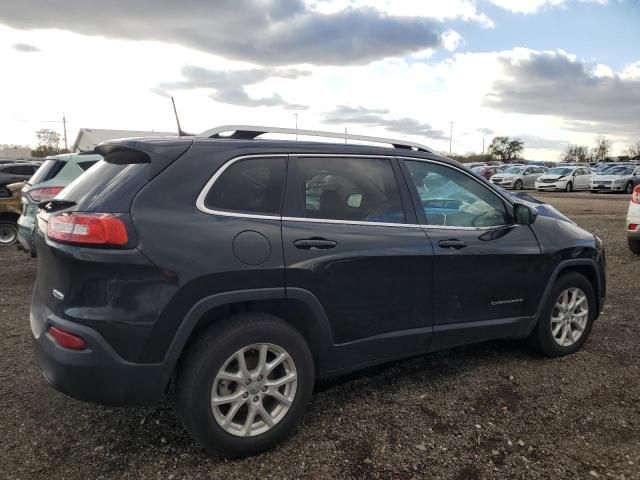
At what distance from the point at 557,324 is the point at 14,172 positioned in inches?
560

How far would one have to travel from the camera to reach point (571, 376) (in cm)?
392

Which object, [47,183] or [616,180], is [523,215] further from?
[616,180]

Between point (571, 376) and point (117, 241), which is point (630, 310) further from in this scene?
point (117, 241)

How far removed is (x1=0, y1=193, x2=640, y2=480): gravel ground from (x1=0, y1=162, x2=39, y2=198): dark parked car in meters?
11.1

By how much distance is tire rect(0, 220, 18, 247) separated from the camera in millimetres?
10000

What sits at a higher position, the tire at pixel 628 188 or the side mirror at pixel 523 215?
the side mirror at pixel 523 215

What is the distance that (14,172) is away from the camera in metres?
13.9

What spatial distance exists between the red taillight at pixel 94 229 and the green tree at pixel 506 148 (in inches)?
3843

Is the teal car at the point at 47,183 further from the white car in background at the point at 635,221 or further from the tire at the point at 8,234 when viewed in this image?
the white car in background at the point at 635,221

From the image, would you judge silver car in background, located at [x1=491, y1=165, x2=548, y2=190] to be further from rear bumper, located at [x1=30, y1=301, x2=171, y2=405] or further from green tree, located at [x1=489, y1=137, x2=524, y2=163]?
green tree, located at [x1=489, y1=137, x2=524, y2=163]

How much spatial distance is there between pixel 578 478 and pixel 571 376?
1.37 metres

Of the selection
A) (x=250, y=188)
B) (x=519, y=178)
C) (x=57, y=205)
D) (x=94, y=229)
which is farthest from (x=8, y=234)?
(x=519, y=178)

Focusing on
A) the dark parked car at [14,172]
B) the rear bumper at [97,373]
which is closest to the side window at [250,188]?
the rear bumper at [97,373]

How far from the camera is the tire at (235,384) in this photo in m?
2.62
